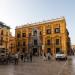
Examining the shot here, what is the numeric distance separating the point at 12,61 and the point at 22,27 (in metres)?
34.7

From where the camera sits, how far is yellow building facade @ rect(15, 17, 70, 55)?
167 ft

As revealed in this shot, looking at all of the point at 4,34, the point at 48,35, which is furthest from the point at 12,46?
the point at 48,35

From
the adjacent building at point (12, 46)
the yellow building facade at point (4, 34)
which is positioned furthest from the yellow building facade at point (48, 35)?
the yellow building facade at point (4, 34)

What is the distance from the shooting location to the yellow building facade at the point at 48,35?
50781 mm

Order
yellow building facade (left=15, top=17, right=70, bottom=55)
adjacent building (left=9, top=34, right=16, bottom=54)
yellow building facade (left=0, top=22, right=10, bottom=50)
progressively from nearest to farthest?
yellow building facade (left=15, top=17, right=70, bottom=55) < yellow building facade (left=0, top=22, right=10, bottom=50) < adjacent building (left=9, top=34, right=16, bottom=54)

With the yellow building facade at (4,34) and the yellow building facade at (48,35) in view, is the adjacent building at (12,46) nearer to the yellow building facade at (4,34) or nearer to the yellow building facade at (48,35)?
the yellow building facade at (48,35)

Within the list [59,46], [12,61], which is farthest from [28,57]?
[59,46]

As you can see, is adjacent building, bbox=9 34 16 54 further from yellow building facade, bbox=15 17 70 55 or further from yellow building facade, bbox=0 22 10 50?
yellow building facade, bbox=0 22 10 50

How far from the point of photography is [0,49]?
2761cm

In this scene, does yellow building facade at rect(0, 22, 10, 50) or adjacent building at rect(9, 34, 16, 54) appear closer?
yellow building facade at rect(0, 22, 10, 50)

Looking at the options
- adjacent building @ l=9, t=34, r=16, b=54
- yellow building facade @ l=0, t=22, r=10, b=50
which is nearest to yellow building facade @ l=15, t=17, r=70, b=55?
adjacent building @ l=9, t=34, r=16, b=54

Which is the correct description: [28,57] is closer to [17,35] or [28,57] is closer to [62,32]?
[62,32]

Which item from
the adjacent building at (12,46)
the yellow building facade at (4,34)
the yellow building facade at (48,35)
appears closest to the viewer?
the yellow building facade at (48,35)

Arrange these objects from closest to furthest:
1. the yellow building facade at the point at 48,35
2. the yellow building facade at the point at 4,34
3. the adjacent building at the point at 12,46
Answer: the yellow building facade at the point at 48,35 < the yellow building facade at the point at 4,34 < the adjacent building at the point at 12,46
